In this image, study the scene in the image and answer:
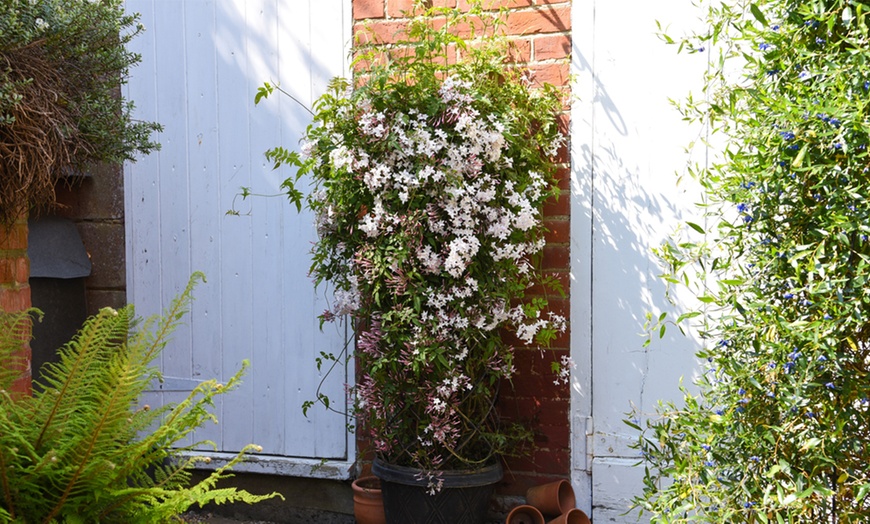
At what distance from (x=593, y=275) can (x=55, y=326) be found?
2.26 m

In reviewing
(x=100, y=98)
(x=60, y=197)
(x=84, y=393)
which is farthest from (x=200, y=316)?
(x=84, y=393)

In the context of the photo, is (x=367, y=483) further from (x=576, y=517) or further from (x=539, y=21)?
(x=539, y=21)

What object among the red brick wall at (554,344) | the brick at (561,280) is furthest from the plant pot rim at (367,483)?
the brick at (561,280)

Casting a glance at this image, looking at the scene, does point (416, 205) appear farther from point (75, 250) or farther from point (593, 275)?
point (75, 250)

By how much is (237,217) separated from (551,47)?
57.9 inches

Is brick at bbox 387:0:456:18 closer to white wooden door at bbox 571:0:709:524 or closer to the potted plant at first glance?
the potted plant

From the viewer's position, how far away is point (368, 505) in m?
3.15

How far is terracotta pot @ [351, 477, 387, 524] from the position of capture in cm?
314

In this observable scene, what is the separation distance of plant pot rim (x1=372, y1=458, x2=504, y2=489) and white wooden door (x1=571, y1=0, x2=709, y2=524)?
1.40ft

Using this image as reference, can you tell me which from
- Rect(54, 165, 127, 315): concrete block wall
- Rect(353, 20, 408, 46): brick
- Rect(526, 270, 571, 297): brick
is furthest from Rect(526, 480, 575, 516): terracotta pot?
Rect(54, 165, 127, 315): concrete block wall

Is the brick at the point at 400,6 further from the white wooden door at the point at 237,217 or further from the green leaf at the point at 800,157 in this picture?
the green leaf at the point at 800,157

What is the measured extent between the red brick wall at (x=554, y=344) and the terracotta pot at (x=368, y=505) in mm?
483

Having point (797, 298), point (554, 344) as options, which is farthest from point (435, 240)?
point (797, 298)

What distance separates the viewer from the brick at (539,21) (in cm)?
308
